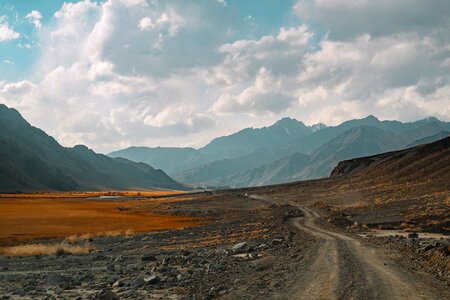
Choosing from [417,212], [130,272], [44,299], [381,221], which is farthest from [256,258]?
[417,212]

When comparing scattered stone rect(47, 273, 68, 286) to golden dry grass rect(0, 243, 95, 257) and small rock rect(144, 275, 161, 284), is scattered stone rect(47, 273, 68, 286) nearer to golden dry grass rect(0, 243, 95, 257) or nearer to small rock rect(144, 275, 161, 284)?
small rock rect(144, 275, 161, 284)

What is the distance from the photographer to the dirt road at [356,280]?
1459 centimetres

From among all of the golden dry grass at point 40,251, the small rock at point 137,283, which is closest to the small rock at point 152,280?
the small rock at point 137,283

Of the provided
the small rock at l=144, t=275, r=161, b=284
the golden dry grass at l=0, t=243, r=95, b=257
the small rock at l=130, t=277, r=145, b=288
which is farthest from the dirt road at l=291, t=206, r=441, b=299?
the golden dry grass at l=0, t=243, r=95, b=257

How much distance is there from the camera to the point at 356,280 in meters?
16.7

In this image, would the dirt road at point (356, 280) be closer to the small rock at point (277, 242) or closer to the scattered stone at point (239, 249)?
the scattered stone at point (239, 249)

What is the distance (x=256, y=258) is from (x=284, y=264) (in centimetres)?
291

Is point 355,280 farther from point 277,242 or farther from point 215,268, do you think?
point 277,242

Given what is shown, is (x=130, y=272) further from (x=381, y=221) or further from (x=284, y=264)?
(x=381, y=221)

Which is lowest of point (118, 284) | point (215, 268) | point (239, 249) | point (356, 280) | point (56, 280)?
point (239, 249)

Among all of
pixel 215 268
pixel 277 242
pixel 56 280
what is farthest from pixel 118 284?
pixel 277 242

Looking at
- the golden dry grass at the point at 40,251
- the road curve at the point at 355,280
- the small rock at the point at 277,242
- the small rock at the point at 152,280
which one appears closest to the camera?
the road curve at the point at 355,280

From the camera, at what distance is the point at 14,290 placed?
17.6 m

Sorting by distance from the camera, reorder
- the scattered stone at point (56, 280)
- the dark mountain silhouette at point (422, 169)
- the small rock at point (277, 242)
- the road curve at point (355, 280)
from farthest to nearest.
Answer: the dark mountain silhouette at point (422, 169), the small rock at point (277, 242), the scattered stone at point (56, 280), the road curve at point (355, 280)
